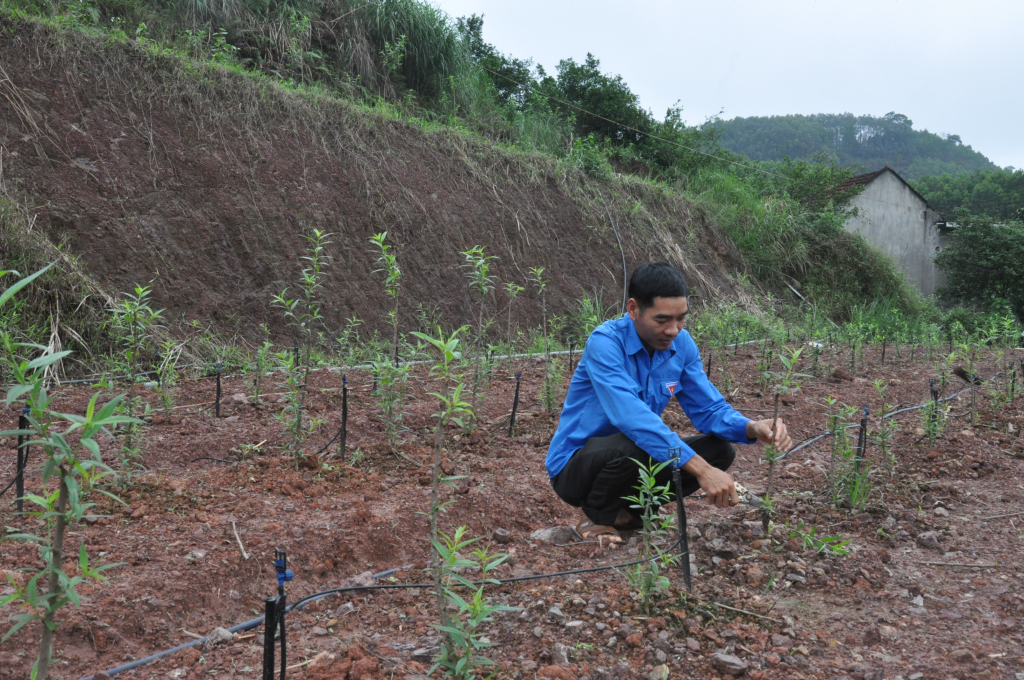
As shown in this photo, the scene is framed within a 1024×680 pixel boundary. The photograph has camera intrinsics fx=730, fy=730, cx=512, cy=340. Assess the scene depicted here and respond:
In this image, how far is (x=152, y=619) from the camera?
2.29 m

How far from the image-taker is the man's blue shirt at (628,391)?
293cm

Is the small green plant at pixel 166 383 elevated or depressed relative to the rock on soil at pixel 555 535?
elevated

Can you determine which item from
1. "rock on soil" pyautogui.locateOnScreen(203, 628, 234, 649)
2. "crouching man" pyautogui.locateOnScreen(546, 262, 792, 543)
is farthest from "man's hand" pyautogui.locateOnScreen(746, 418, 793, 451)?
"rock on soil" pyautogui.locateOnScreen(203, 628, 234, 649)

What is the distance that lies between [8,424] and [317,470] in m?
1.87

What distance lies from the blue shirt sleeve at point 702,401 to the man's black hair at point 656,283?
Result: 388 mm

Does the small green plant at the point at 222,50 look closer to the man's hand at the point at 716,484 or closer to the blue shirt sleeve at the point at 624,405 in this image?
the blue shirt sleeve at the point at 624,405

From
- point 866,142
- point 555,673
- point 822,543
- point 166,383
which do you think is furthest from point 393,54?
point 866,142

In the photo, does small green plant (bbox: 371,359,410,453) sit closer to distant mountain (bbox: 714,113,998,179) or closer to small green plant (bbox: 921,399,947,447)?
small green plant (bbox: 921,399,947,447)

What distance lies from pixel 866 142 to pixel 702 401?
2778 inches

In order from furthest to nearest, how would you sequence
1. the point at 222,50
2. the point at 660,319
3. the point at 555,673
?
the point at 222,50 → the point at 660,319 → the point at 555,673

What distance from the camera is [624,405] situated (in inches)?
113

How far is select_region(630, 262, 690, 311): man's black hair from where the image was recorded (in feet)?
9.58

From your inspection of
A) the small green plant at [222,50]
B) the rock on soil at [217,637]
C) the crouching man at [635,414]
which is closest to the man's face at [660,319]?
the crouching man at [635,414]

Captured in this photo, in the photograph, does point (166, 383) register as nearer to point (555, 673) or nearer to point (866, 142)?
point (555, 673)
